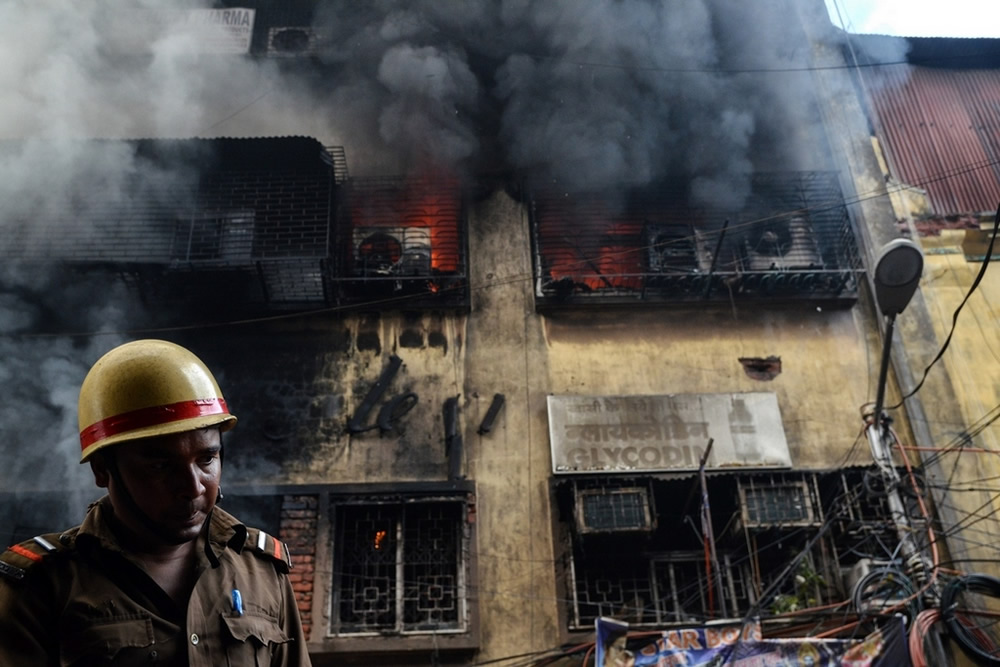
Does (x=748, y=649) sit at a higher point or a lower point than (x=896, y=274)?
lower

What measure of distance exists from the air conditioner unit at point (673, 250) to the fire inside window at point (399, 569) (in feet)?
16.2

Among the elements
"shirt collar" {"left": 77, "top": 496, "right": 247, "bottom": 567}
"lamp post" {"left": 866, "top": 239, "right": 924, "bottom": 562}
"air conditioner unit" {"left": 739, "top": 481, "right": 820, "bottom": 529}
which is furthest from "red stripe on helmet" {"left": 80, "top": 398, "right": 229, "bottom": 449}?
"air conditioner unit" {"left": 739, "top": 481, "right": 820, "bottom": 529}

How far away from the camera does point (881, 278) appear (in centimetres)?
765

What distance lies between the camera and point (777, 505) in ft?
33.7

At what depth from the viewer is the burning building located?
10117 mm

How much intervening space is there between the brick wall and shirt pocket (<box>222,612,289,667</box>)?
7.40 meters

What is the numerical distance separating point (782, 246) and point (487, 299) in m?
4.72

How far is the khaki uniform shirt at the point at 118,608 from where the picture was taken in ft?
7.00

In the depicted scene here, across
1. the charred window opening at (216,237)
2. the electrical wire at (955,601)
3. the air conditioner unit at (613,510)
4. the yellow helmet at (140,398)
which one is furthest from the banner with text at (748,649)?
the charred window opening at (216,237)

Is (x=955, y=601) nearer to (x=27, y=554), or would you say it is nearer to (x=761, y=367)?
(x=761, y=367)

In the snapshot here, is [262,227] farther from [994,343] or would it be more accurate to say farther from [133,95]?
[994,343]

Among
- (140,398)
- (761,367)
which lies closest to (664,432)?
(761,367)

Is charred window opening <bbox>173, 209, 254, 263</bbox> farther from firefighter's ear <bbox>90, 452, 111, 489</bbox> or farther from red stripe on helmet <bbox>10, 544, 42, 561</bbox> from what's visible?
red stripe on helmet <bbox>10, 544, 42, 561</bbox>

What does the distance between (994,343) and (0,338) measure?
14.4 metres
